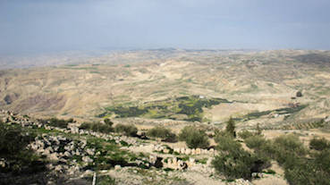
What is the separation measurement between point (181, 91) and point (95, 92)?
220ft

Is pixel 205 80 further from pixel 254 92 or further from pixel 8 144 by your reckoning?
pixel 8 144

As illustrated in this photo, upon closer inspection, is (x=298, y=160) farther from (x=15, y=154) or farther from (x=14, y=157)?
(x=14, y=157)

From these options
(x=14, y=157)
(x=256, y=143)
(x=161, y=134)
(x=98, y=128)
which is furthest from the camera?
(x=98, y=128)

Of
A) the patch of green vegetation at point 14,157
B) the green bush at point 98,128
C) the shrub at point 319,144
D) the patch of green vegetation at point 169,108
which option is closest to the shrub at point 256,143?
the shrub at point 319,144

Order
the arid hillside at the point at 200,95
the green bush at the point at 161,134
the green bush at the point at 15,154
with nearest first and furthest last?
1. the green bush at the point at 15,154
2. the green bush at the point at 161,134
3. the arid hillside at the point at 200,95

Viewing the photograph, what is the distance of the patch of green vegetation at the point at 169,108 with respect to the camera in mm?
111744

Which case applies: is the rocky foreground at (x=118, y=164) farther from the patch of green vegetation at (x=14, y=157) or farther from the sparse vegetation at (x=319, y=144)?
the sparse vegetation at (x=319, y=144)

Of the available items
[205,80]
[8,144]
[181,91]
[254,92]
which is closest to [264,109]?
[254,92]

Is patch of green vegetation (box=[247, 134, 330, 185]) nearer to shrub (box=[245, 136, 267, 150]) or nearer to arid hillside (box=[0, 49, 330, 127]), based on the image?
shrub (box=[245, 136, 267, 150])

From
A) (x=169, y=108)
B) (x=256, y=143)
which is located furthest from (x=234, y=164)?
(x=169, y=108)

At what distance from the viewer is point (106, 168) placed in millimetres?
20609

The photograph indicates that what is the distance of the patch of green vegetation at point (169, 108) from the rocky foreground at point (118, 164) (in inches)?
2977

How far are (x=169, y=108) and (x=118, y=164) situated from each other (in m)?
101

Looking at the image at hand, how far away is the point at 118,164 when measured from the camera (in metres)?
23.1
